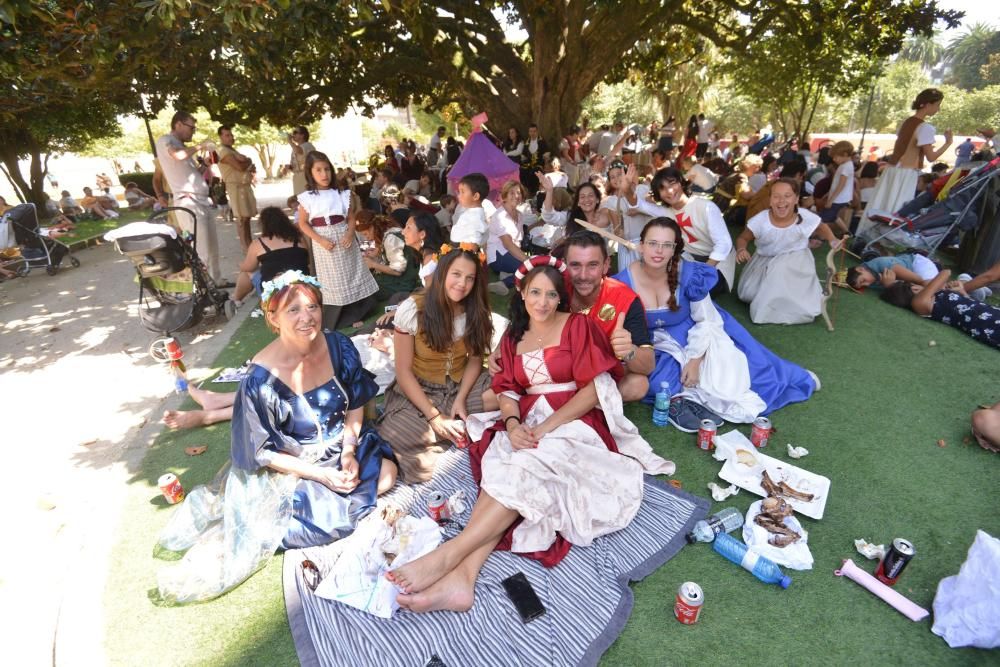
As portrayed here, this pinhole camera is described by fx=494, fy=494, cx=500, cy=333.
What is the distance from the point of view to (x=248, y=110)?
39.8ft

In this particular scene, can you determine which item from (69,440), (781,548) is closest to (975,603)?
(781,548)

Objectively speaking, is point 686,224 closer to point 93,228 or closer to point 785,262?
point 785,262

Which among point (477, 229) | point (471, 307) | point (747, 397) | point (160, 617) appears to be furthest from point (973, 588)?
point (477, 229)

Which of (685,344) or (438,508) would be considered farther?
(685,344)

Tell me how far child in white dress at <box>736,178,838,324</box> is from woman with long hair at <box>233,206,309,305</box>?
5.16 metres

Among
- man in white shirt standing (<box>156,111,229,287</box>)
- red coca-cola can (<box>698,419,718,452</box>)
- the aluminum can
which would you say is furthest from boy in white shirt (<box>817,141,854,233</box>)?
man in white shirt standing (<box>156,111,229,287</box>)

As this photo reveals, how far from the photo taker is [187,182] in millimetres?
6914

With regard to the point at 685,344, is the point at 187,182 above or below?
above

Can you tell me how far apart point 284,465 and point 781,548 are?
9.52 feet

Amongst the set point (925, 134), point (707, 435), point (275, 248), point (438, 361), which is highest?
point (925, 134)

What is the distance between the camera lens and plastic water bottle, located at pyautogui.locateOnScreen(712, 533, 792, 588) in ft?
8.74

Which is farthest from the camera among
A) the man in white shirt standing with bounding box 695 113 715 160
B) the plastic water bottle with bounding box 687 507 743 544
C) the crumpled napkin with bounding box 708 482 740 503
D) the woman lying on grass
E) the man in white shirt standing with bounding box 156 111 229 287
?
the man in white shirt standing with bounding box 695 113 715 160

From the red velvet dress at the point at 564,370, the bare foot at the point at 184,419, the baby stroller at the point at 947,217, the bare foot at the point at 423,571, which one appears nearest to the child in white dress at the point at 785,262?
the baby stroller at the point at 947,217

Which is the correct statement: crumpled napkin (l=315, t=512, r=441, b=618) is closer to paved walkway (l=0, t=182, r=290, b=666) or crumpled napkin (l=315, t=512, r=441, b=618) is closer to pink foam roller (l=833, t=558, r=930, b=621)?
paved walkway (l=0, t=182, r=290, b=666)
